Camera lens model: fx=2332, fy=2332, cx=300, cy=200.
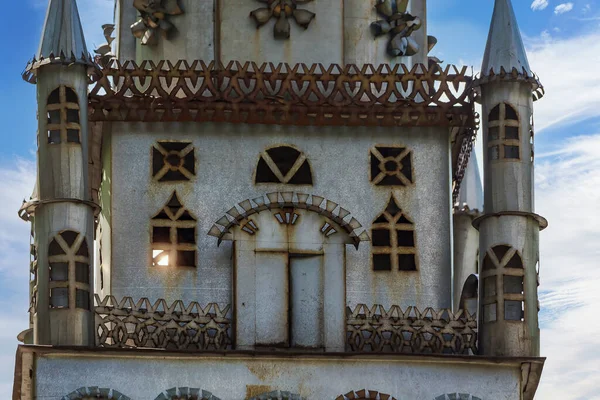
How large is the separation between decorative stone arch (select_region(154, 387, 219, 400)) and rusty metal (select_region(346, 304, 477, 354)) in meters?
2.68

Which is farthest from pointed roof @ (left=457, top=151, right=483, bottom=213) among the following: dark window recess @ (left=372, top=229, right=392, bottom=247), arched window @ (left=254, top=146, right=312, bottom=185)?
arched window @ (left=254, top=146, right=312, bottom=185)

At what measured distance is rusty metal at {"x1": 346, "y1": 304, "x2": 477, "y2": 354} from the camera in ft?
128

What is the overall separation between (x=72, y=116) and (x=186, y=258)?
10.2 ft

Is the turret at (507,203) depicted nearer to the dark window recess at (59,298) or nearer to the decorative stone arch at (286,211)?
the decorative stone arch at (286,211)

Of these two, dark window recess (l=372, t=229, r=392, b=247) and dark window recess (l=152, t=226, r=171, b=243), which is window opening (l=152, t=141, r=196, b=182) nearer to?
dark window recess (l=152, t=226, r=171, b=243)

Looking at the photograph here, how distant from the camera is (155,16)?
41.4 meters

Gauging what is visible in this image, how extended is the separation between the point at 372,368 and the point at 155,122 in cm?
595

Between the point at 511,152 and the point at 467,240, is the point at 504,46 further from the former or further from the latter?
the point at 467,240

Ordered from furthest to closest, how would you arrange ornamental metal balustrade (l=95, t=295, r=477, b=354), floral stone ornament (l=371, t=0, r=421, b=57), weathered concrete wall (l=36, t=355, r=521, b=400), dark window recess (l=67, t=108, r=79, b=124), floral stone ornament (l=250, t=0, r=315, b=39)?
floral stone ornament (l=371, t=0, r=421, b=57)
floral stone ornament (l=250, t=0, r=315, b=39)
dark window recess (l=67, t=108, r=79, b=124)
ornamental metal balustrade (l=95, t=295, r=477, b=354)
weathered concrete wall (l=36, t=355, r=521, b=400)

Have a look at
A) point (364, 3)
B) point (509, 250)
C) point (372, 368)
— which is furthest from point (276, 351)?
point (364, 3)

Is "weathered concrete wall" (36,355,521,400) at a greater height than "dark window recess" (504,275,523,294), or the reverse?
"dark window recess" (504,275,523,294)

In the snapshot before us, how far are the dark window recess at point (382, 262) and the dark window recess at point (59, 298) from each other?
216 inches

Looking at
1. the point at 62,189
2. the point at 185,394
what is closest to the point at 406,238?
the point at 185,394

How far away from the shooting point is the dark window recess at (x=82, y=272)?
1515 inches
